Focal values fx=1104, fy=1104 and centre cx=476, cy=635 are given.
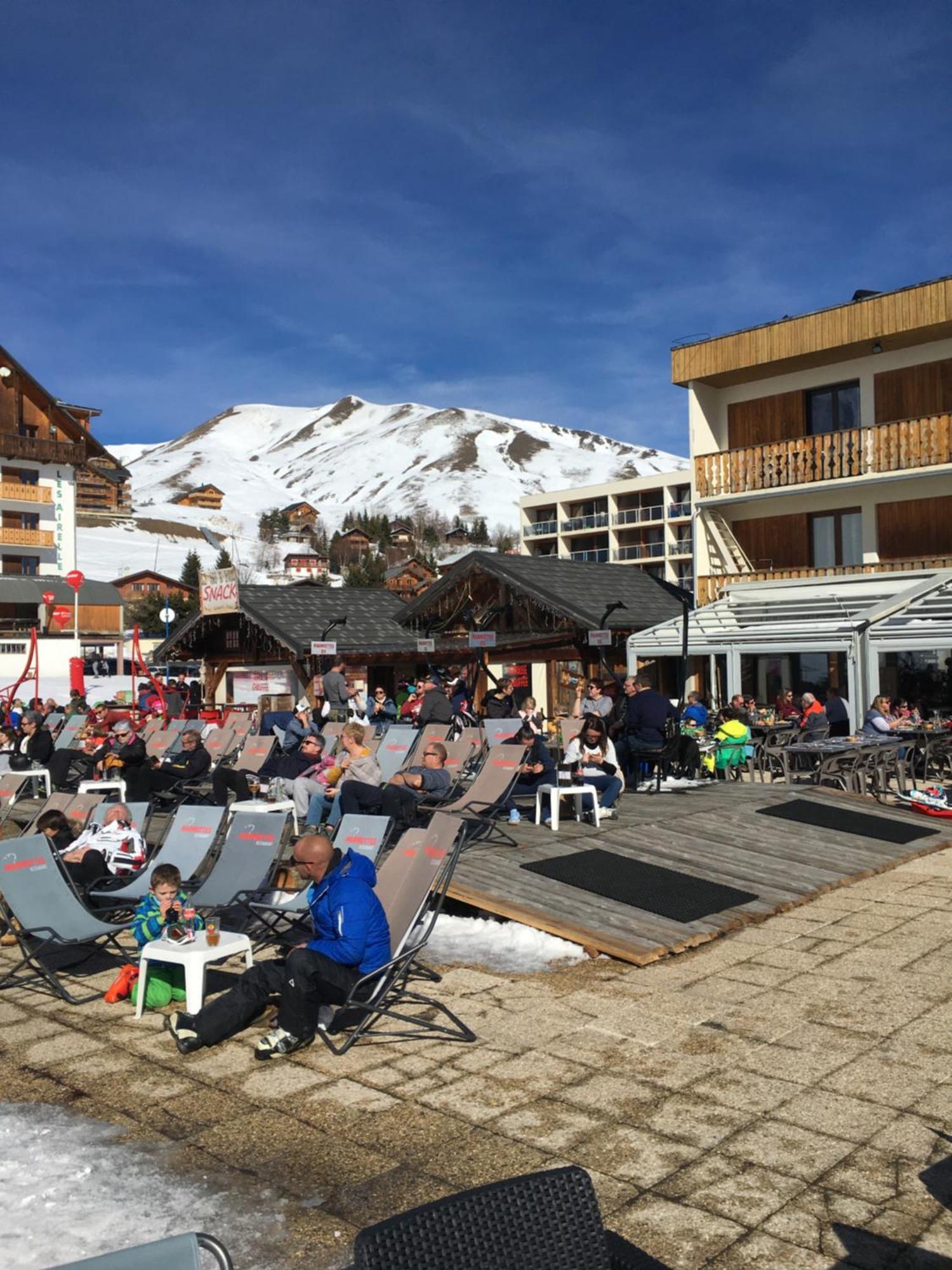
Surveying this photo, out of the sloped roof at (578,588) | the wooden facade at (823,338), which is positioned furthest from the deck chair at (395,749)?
the wooden facade at (823,338)

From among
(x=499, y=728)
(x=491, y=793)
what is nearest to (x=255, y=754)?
(x=499, y=728)

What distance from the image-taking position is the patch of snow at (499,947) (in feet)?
21.7

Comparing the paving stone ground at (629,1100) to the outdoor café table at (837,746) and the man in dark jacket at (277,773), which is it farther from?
the outdoor café table at (837,746)

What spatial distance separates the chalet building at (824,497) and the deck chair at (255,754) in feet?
26.1

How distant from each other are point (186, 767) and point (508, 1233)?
1043 cm

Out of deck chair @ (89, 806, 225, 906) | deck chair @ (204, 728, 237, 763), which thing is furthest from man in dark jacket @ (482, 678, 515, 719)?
deck chair @ (89, 806, 225, 906)

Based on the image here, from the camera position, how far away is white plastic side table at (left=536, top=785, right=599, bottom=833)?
384 inches

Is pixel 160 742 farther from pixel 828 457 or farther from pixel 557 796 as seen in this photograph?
pixel 828 457

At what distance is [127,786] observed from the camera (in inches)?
457

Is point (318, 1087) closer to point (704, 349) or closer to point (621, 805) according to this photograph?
point (621, 805)

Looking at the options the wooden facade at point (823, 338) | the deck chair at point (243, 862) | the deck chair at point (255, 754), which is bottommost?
the deck chair at point (243, 862)

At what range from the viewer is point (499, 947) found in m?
6.96

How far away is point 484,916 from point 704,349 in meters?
16.8

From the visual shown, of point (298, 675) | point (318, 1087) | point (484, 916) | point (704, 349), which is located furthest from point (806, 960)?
point (298, 675)
